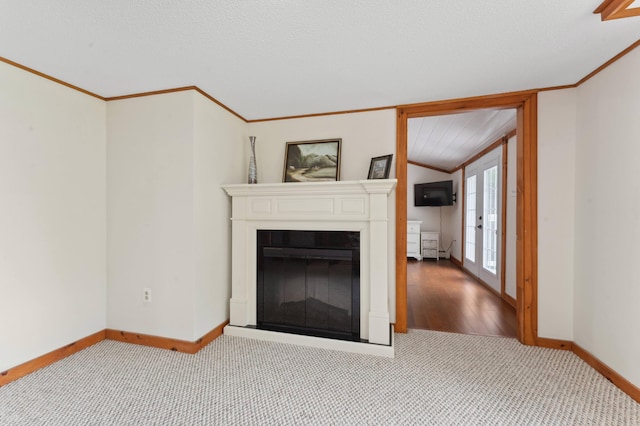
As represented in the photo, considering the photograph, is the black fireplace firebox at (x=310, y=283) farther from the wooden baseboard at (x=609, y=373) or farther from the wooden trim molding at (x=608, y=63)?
the wooden trim molding at (x=608, y=63)

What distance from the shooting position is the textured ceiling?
138 centimetres

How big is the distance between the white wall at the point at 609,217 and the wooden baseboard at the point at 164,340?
289 cm

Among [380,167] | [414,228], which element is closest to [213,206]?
[380,167]

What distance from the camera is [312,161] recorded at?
2740 millimetres

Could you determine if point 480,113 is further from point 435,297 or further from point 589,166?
point 435,297

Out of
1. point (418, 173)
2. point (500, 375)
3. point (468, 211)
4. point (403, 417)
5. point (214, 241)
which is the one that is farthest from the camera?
point (418, 173)

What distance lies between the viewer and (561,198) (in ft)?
7.41

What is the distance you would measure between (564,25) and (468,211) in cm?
434

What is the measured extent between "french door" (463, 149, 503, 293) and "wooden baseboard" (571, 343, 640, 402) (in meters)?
1.63

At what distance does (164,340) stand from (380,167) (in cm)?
231

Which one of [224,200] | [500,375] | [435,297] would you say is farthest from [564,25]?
[435,297]

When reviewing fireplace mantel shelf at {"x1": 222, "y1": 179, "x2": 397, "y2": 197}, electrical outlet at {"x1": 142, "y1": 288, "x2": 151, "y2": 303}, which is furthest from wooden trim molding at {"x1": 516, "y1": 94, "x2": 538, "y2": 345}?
electrical outlet at {"x1": 142, "y1": 288, "x2": 151, "y2": 303}

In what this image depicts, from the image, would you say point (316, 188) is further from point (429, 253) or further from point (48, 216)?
point (429, 253)

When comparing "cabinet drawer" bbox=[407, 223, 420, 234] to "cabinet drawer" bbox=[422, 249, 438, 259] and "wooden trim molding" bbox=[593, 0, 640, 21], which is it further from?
"wooden trim molding" bbox=[593, 0, 640, 21]
